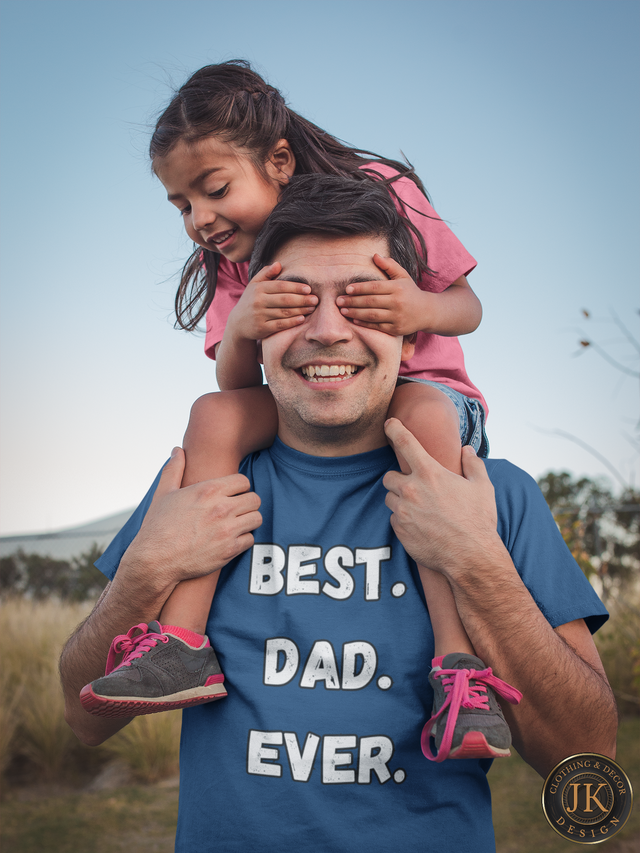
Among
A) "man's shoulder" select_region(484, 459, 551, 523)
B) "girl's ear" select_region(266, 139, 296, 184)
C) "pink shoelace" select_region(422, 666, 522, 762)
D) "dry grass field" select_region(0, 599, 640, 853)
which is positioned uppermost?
"girl's ear" select_region(266, 139, 296, 184)

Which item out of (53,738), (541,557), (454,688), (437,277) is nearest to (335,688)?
(454,688)

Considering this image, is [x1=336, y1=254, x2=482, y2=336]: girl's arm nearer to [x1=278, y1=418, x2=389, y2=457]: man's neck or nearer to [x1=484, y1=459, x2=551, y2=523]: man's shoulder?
[x1=278, y1=418, x2=389, y2=457]: man's neck

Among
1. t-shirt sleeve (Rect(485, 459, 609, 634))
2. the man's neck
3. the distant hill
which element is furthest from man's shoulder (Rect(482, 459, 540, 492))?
the distant hill

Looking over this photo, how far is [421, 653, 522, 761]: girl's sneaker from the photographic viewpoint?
161cm

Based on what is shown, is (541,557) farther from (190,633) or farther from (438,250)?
(438,250)

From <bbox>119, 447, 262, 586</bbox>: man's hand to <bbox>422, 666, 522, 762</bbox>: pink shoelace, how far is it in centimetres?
67

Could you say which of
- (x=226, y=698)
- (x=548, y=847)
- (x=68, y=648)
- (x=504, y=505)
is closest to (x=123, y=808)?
(x=548, y=847)

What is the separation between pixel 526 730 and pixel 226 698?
0.82 metres

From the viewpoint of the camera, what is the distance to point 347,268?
211 cm

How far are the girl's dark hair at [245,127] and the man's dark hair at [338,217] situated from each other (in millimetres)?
382

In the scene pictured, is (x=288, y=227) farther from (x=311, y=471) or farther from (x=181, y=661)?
→ (x=181, y=661)

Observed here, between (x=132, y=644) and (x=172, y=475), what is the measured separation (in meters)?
0.53

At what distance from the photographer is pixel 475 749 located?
1.59 m

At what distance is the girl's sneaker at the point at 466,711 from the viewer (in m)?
1.61
